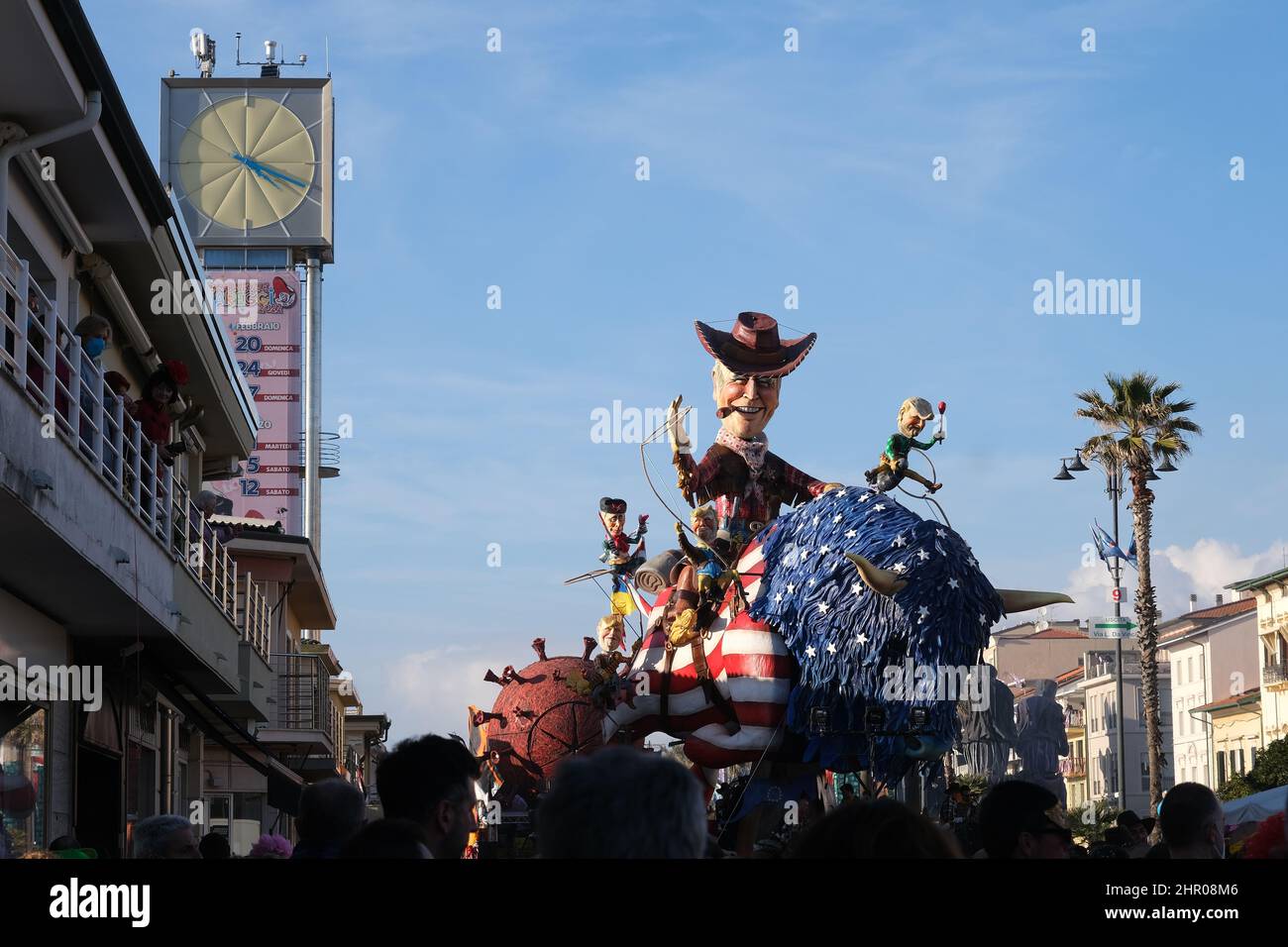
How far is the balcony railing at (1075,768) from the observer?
100125mm

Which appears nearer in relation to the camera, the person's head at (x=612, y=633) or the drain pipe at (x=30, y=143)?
the drain pipe at (x=30, y=143)

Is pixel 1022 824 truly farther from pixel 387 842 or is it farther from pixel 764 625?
pixel 764 625

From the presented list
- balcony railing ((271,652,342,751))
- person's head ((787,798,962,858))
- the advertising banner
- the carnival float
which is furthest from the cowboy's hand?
the advertising banner

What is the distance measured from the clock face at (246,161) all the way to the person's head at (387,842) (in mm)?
56349

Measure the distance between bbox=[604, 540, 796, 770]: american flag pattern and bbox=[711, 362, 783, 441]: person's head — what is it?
167 cm

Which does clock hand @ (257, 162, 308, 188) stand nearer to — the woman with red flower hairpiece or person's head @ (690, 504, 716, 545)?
person's head @ (690, 504, 716, 545)

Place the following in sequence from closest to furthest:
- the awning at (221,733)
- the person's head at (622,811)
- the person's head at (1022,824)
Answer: the person's head at (622,811) → the person's head at (1022,824) → the awning at (221,733)

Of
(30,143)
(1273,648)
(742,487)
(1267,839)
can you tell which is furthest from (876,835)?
(1273,648)

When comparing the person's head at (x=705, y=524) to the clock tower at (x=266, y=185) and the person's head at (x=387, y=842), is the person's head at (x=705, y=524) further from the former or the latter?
the clock tower at (x=266, y=185)

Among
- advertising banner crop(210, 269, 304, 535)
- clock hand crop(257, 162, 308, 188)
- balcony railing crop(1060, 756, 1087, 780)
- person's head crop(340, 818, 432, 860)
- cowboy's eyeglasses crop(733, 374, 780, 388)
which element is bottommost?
balcony railing crop(1060, 756, 1087, 780)

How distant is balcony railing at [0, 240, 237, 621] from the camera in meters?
11.8

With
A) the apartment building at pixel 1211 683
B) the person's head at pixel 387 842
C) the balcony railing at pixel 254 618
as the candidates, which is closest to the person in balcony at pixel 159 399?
the balcony railing at pixel 254 618
